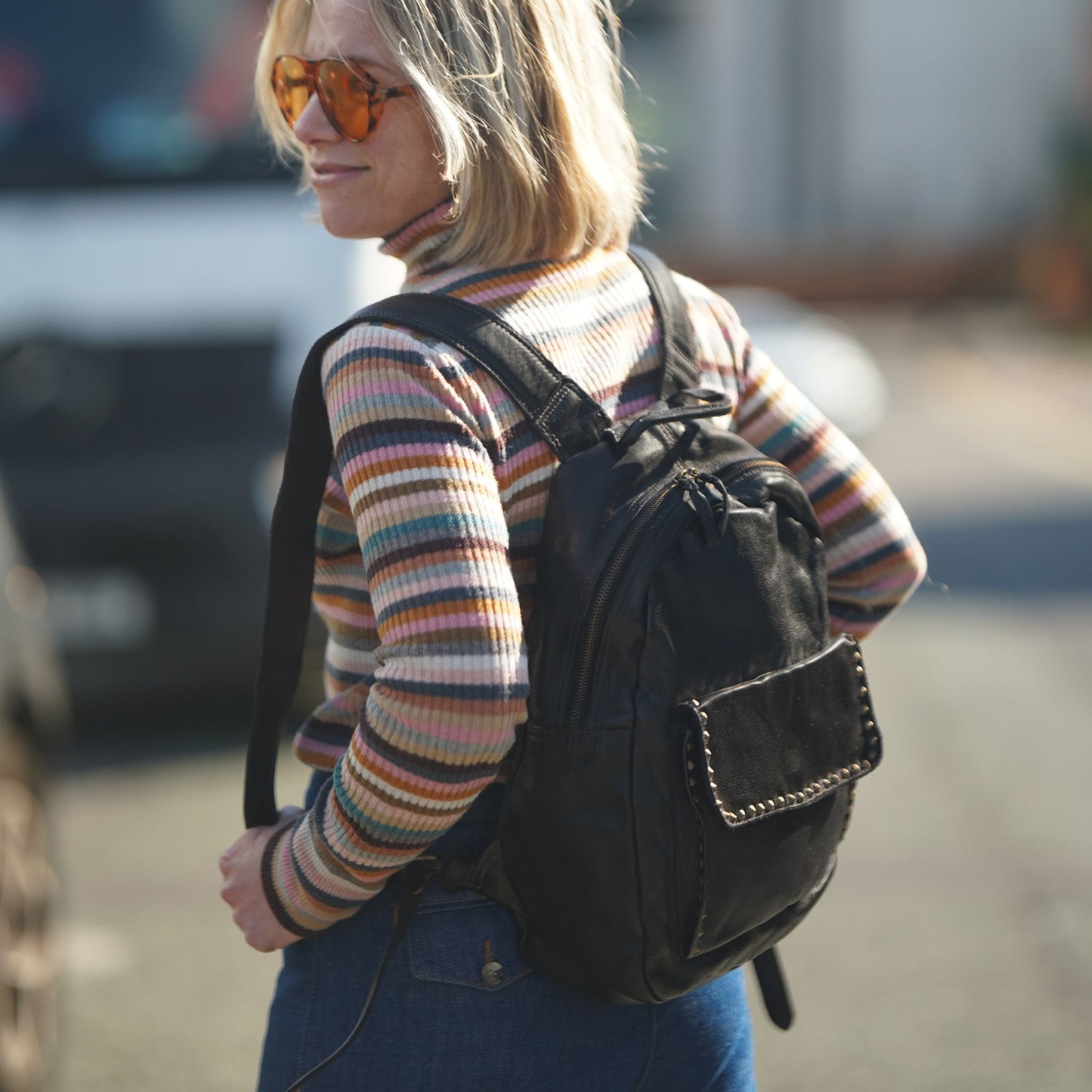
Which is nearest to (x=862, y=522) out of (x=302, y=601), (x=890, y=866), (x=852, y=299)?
(x=302, y=601)

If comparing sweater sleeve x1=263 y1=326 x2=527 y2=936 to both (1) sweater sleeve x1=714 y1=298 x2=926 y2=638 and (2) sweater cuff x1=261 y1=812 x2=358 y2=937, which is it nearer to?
(2) sweater cuff x1=261 y1=812 x2=358 y2=937

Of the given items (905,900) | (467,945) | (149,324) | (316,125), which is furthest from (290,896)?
(149,324)

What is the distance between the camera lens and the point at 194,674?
5414 mm

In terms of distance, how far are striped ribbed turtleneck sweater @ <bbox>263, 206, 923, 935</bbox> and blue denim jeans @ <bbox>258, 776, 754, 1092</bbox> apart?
76mm

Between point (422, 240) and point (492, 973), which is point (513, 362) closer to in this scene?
point (422, 240)

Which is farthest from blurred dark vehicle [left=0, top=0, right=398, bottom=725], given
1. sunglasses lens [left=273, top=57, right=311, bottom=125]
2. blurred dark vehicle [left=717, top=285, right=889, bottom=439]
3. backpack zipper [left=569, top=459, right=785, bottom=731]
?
blurred dark vehicle [left=717, top=285, right=889, bottom=439]

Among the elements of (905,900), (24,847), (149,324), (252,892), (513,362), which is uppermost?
(513,362)

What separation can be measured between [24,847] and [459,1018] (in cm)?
188

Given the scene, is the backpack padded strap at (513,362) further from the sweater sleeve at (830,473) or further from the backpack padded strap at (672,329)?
the sweater sleeve at (830,473)

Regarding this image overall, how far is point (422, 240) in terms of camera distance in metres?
1.55

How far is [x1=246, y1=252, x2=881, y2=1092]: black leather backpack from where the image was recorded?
1.39 metres

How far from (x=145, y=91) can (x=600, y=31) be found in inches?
178

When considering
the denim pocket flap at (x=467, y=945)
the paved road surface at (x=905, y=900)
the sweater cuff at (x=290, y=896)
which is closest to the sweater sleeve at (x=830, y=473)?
the denim pocket flap at (x=467, y=945)

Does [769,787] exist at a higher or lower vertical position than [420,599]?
lower
